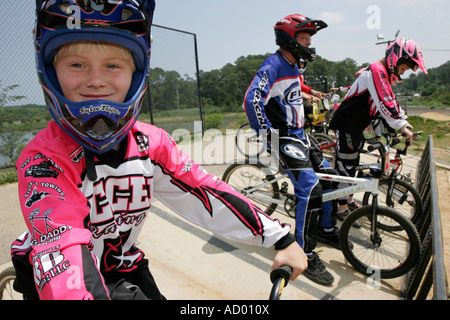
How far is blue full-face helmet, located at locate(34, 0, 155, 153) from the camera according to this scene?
118 cm

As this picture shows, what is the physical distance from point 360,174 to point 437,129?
15754mm

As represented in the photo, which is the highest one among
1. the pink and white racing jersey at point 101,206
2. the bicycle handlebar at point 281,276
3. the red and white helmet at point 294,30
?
the red and white helmet at point 294,30

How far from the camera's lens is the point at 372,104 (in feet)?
12.9

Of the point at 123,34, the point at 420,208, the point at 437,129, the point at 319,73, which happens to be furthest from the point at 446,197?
the point at 319,73

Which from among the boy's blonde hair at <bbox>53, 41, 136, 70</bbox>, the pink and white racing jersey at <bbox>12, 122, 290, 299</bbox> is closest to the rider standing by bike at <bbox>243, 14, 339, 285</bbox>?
the pink and white racing jersey at <bbox>12, 122, 290, 299</bbox>

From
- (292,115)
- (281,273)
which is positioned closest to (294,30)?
(292,115)

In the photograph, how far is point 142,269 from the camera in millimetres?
1648

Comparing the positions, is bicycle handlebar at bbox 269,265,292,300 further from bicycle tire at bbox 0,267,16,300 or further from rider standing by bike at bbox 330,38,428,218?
rider standing by bike at bbox 330,38,428,218

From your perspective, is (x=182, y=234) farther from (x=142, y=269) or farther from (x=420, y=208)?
(x=420, y=208)

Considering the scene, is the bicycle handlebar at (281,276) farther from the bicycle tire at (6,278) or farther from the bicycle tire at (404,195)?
the bicycle tire at (404,195)

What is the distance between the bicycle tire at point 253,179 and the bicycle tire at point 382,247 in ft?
3.86

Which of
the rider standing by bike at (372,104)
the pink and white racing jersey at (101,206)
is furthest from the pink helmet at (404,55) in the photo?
the pink and white racing jersey at (101,206)

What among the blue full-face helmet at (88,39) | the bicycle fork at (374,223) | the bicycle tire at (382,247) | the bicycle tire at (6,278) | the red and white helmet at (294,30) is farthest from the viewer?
the red and white helmet at (294,30)

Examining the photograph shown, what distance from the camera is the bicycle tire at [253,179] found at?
4227mm
